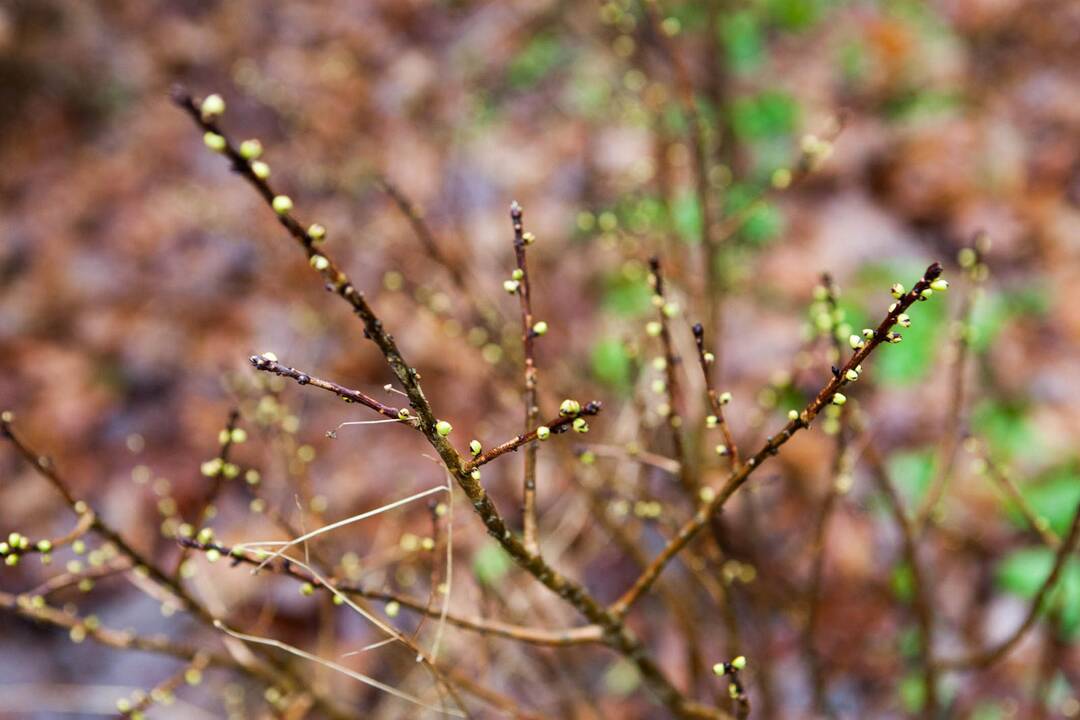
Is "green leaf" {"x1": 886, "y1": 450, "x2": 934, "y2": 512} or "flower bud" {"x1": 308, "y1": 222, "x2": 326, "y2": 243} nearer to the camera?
"flower bud" {"x1": 308, "y1": 222, "x2": 326, "y2": 243}

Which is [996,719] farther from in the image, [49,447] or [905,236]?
[49,447]

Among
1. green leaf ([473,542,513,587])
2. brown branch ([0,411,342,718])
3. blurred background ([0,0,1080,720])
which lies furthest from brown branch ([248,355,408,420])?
green leaf ([473,542,513,587])

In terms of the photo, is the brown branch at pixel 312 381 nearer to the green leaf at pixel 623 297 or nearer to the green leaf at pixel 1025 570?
the green leaf at pixel 1025 570

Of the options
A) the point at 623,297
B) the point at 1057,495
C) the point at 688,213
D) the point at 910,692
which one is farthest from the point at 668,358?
the point at 688,213

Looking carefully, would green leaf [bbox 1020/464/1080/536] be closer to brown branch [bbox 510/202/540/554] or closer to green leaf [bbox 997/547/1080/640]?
green leaf [bbox 997/547/1080/640]

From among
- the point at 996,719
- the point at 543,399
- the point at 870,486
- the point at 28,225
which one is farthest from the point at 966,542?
the point at 28,225

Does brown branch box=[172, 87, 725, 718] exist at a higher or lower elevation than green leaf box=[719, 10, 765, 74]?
lower
